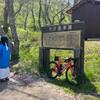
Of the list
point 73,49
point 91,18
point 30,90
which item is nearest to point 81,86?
point 73,49

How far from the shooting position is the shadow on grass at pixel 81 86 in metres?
9.60

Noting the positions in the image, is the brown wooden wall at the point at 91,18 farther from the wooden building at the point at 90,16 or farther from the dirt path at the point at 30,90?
the dirt path at the point at 30,90

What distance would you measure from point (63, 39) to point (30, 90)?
102 inches

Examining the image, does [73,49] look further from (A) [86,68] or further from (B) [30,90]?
(A) [86,68]

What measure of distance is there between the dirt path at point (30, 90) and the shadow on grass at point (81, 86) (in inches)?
14.0

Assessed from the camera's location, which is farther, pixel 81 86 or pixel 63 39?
pixel 63 39

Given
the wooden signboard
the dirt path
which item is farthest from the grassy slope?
the wooden signboard

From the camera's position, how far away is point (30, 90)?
9.67 metres

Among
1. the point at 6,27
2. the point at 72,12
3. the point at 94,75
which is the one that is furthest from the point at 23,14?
the point at 94,75

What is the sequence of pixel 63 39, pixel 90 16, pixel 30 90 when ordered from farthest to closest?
pixel 90 16, pixel 63 39, pixel 30 90

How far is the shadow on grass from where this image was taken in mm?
9602

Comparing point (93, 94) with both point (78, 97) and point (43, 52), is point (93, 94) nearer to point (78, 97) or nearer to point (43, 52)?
point (78, 97)

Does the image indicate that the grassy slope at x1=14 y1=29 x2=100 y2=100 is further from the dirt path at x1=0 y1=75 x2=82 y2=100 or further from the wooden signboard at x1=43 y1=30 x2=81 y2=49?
the wooden signboard at x1=43 y1=30 x2=81 y2=49

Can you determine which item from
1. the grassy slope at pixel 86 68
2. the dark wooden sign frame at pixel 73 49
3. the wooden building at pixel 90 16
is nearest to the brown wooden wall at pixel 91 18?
the wooden building at pixel 90 16
